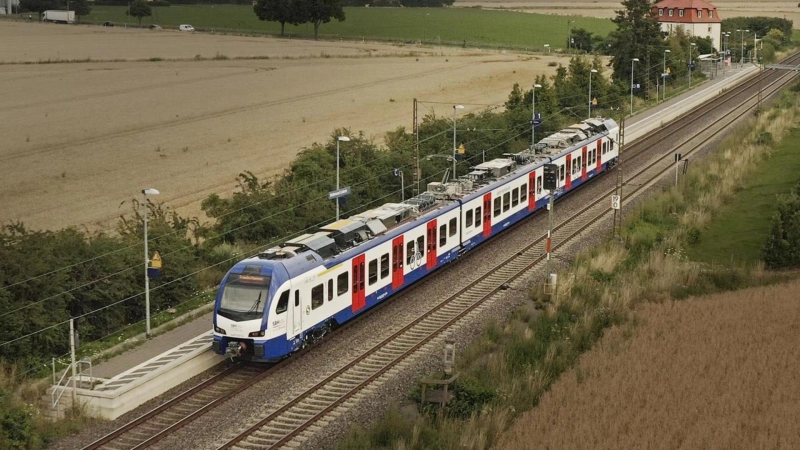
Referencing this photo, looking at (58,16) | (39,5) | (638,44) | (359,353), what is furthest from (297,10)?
(359,353)

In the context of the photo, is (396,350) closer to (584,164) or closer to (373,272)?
(373,272)

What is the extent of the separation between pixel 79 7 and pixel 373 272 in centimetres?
11406

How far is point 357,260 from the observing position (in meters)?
31.6

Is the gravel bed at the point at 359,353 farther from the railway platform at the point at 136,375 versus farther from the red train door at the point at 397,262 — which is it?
the red train door at the point at 397,262

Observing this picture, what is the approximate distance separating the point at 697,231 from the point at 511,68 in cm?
7193

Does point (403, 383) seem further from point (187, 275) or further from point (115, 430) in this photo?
point (187, 275)

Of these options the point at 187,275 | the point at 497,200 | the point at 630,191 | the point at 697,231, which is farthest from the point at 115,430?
the point at 630,191

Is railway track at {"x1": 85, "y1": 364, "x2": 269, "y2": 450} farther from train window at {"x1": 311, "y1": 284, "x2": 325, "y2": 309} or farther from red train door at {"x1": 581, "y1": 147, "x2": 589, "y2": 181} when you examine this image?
red train door at {"x1": 581, "y1": 147, "x2": 589, "y2": 181}

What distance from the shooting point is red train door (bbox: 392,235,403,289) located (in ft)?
112

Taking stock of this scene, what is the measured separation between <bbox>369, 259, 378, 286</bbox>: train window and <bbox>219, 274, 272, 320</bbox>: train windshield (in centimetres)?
551

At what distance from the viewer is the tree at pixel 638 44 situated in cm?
9319

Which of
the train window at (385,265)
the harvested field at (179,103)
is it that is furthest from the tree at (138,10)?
the train window at (385,265)

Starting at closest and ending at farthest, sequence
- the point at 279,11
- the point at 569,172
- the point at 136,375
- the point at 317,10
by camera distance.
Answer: the point at 136,375, the point at 569,172, the point at 317,10, the point at 279,11

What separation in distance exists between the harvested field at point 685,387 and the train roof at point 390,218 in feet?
27.3
